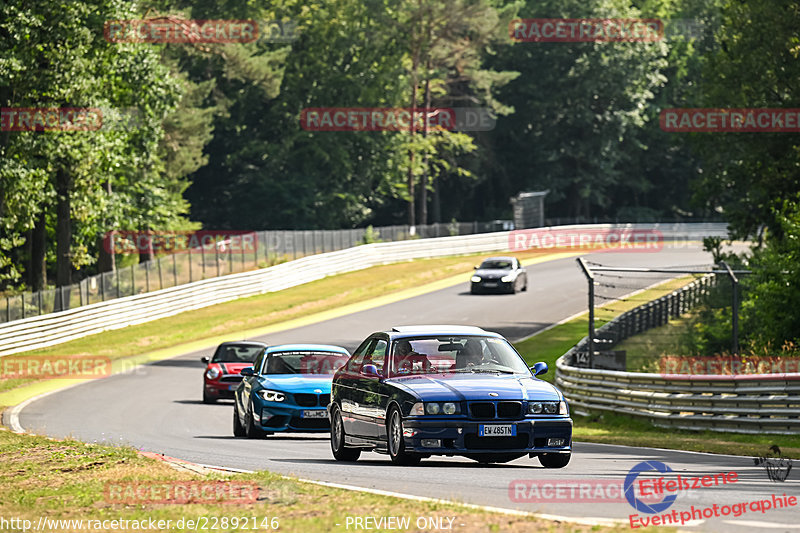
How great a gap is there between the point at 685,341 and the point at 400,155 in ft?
196

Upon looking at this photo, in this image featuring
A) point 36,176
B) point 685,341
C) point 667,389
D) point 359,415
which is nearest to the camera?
point 359,415

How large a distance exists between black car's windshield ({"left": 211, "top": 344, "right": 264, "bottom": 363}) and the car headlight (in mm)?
9887

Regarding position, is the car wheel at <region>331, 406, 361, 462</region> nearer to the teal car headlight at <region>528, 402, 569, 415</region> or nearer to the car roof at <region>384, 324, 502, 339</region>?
the car roof at <region>384, 324, 502, 339</region>

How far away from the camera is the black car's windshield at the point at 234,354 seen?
94.0 ft

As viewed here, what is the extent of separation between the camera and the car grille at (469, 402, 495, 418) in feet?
41.1

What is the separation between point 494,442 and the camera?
41.1 ft

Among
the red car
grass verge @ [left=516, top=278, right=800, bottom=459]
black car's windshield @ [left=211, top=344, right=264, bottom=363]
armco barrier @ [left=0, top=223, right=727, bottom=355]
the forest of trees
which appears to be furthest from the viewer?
the forest of trees

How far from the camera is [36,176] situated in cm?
3944

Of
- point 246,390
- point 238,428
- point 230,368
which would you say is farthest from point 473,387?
point 230,368

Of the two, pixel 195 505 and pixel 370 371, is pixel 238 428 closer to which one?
pixel 370 371

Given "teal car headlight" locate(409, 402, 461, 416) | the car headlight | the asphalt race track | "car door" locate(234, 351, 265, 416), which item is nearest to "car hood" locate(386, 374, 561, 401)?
"teal car headlight" locate(409, 402, 461, 416)

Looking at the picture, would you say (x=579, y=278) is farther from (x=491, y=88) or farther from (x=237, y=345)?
(x=491, y=88)

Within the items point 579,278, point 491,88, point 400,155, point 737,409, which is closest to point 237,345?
point 737,409

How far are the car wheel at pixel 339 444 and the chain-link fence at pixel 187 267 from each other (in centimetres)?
2780
